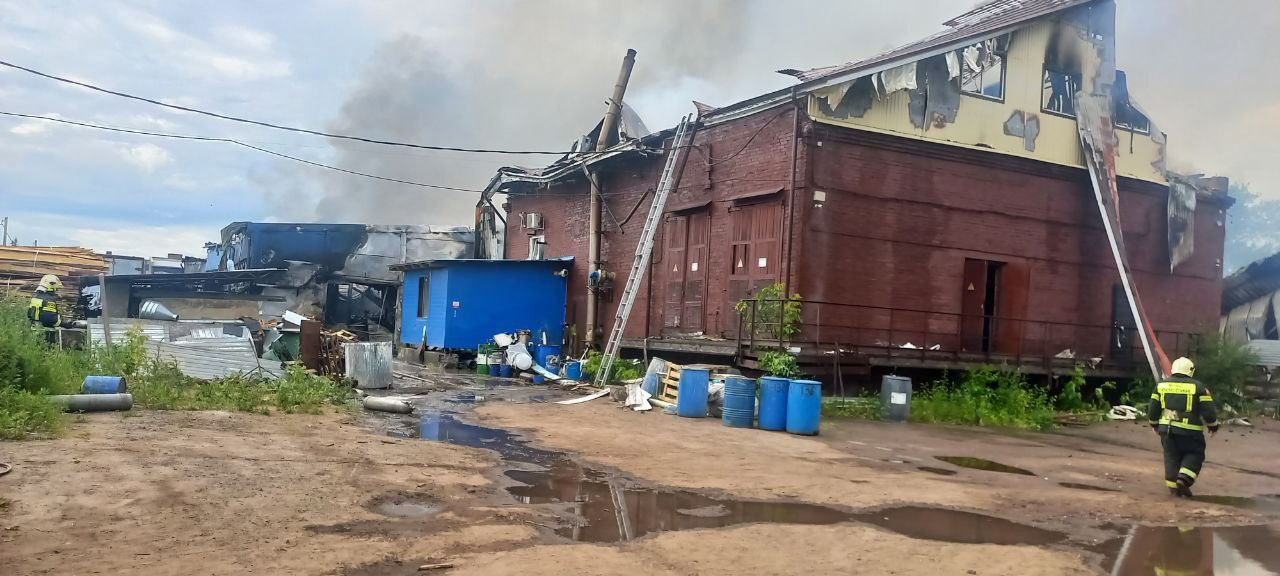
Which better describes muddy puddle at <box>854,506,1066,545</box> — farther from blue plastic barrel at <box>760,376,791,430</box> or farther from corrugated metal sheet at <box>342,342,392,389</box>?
corrugated metal sheet at <box>342,342,392,389</box>

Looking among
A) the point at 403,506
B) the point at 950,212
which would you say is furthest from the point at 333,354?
the point at 950,212

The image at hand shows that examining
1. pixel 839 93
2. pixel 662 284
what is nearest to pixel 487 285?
pixel 662 284

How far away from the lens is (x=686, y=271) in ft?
64.2

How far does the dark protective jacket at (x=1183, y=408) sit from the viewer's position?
8539 millimetres

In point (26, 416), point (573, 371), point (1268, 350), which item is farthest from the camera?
point (1268, 350)

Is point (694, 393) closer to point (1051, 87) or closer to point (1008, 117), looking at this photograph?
point (1008, 117)

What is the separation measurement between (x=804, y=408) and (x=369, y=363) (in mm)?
8203

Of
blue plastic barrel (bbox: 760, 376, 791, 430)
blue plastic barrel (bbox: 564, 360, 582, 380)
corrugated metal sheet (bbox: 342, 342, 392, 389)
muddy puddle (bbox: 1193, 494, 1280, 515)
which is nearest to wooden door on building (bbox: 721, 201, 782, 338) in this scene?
blue plastic barrel (bbox: 564, 360, 582, 380)

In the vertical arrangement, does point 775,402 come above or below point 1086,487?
above

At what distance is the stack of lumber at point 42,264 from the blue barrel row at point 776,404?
18.2 metres

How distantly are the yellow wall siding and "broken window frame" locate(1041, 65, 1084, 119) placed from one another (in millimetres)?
90

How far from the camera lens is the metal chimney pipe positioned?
22.8m

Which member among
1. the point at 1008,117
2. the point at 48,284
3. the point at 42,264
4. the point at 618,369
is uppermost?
the point at 1008,117

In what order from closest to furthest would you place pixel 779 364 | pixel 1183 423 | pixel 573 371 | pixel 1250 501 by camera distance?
pixel 1183 423 < pixel 1250 501 < pixel 779 364 < pixel 573 371
